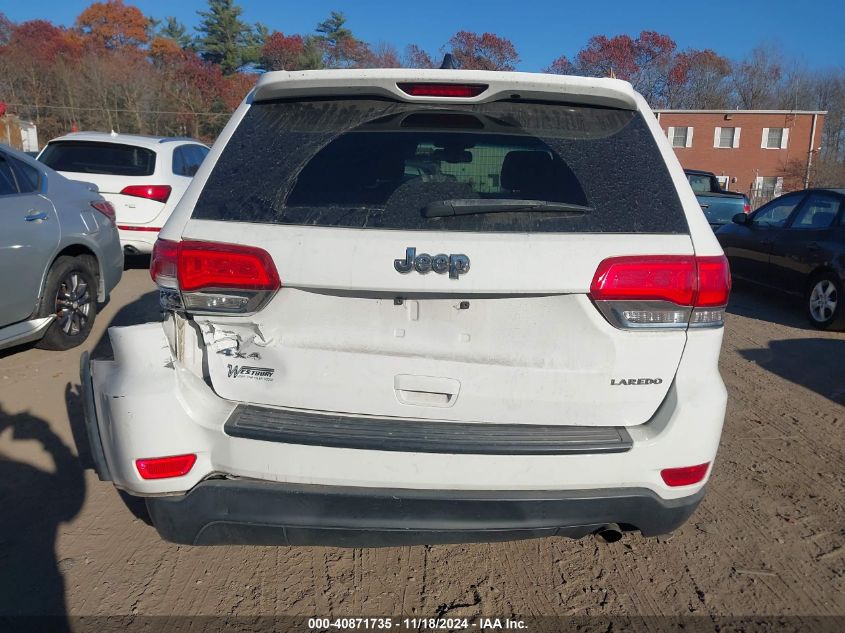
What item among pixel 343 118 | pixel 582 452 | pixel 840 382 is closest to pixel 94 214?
pixel 343 118

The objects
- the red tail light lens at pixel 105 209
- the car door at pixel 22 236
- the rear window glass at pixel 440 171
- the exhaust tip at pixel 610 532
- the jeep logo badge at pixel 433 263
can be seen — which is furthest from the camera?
the red tail light lens at pixel 105 209

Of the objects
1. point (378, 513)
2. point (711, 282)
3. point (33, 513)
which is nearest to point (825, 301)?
point (711, 282)

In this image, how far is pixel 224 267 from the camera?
2.26 meters

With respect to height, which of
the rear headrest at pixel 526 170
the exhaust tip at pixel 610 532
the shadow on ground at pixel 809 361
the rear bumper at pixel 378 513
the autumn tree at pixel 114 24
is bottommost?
the shadow on ground at pixel 809 361

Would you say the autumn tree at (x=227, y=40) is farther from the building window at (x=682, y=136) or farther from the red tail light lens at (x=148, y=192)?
the red tail light lens at (x=148, y=192)

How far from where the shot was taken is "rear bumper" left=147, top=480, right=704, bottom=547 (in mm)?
2225

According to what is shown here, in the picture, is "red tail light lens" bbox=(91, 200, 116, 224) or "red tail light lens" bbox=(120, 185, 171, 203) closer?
"red tail light lens" bbox=(91, 200, 116, 224)

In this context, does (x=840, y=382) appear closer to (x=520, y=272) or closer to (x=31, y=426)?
(x=520, y=272)

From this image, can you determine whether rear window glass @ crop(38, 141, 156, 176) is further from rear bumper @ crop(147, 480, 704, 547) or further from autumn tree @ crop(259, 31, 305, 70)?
autumn tree @ crop(259, 31, 305, 70)

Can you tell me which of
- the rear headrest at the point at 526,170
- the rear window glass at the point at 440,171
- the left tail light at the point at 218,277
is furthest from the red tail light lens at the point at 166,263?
the rear headrest at the point at 526,170

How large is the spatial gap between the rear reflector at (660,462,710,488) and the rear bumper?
76mm

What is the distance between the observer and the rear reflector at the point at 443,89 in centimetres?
245

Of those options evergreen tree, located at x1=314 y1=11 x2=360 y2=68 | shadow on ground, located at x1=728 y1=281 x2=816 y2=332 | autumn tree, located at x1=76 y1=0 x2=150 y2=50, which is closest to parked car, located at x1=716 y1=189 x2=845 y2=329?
shadow on ground, located at x1=728 y1=281 x2=816 y2=332

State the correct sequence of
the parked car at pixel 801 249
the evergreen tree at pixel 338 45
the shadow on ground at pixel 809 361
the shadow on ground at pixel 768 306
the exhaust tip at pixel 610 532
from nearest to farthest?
the exhaust tip at pixel 610 532 → the shadow on ground at pixel 809 361 → the parked car at pixel 801 249 → the shadow on ground at pixel 768 306 → the evergreen tree at pixel 338 45
